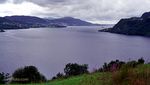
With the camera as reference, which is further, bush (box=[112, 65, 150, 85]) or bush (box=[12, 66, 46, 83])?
bush (box=[12, 66, 46, 83])

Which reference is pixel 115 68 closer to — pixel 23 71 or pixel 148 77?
pixel 148 77

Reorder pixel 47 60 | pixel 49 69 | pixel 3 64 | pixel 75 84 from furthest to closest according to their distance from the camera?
pixel 47 60 → pixel 3 64 → pixel 49 69 → pixel 75 84

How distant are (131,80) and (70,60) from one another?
95376mm

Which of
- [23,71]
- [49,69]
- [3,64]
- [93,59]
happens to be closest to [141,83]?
[23,71]

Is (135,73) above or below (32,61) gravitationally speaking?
above

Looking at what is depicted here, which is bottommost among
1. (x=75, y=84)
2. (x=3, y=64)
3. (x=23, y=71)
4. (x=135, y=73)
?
(x=3, y=64)

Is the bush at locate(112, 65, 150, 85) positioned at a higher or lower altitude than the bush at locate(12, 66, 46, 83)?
higher

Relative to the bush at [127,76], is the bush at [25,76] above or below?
below

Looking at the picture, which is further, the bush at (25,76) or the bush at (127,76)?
the bush at (25,76)

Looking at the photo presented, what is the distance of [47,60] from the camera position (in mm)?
101188

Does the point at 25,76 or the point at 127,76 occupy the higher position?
the point at 127,76

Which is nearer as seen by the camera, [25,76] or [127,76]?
[127,76]

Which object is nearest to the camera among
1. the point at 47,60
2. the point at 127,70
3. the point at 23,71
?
the point at 127,70

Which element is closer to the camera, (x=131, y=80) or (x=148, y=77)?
(x=131, y=80)
